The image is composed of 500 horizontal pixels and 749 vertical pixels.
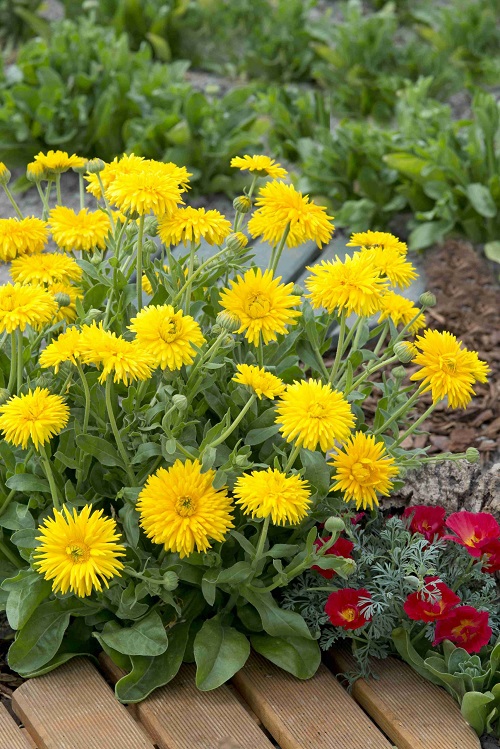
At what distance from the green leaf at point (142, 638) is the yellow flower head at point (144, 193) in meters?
0.82

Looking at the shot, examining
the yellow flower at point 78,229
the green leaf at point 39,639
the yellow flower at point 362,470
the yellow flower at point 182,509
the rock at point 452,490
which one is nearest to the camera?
the yellow flower at point 182,509

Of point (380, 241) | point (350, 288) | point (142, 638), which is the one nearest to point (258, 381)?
point (350, 288)

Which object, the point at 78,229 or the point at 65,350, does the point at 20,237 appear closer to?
the point at 78,229

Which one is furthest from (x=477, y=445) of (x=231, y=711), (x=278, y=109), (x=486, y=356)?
(x=278, y=109)

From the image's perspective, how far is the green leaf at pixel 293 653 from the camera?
2.09 m

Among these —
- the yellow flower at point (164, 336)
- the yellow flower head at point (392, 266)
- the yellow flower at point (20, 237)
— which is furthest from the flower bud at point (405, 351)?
the yellow flower at point (20, 237)

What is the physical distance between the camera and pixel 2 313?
1.83 m

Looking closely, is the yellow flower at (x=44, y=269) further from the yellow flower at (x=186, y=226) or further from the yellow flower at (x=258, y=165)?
the yellow flower at (x=258, y=165)

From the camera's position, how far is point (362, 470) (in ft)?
6.42

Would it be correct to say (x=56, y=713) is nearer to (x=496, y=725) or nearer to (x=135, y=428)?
(x=135, y=428)

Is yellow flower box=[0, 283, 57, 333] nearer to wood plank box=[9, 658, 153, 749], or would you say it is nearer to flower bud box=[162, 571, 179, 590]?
flower bud box=[162, 571, 179, 590]

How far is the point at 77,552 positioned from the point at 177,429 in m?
0.30

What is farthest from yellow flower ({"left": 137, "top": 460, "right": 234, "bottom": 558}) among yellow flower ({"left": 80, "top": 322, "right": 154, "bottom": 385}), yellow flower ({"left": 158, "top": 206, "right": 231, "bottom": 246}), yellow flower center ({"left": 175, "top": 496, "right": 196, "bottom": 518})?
yellow flower ({"left": 158, "top": 206, "right": 231, "bottom": 246})

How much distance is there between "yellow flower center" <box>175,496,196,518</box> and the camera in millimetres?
1859
